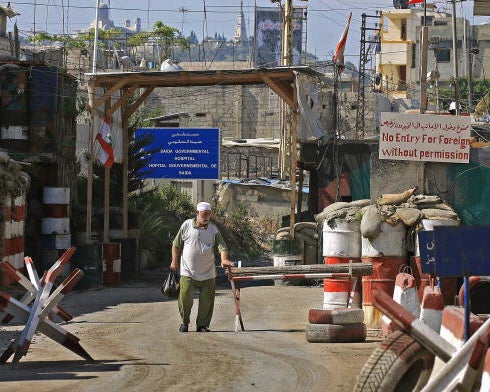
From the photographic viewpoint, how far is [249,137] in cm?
6600

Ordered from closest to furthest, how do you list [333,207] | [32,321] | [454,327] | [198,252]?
[454,327] → [32,321] → [198,252] → [333,207]

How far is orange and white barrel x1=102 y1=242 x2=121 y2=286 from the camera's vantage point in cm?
2674

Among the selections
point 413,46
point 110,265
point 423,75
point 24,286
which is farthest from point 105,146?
point 413,46

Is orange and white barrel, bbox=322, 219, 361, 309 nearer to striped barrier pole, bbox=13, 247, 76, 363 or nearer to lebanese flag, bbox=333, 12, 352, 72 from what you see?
striped barrier pole, bbox=13, 247, 76, 363

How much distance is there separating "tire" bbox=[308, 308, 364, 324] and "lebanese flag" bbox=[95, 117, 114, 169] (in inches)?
542

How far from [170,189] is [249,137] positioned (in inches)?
954

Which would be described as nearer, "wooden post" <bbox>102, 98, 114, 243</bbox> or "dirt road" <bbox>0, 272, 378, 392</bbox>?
"dirt road" <bbox>0, 272, 378, 392</bbox>

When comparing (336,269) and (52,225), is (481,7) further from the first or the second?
(52,225)

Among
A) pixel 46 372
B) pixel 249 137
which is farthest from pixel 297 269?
pixel 249 137

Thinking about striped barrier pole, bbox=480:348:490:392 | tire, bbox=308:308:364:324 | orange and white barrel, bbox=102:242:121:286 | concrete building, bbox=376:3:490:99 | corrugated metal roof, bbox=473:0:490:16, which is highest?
concrete building, bbox=376:3:490:99

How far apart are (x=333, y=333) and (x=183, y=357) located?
2276 mm

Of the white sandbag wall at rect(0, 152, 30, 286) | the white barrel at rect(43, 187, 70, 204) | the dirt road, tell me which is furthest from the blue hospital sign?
the dirt road

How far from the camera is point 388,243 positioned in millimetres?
16609

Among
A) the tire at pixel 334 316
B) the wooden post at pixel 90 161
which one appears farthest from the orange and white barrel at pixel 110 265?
the tire at pixel 334 316
